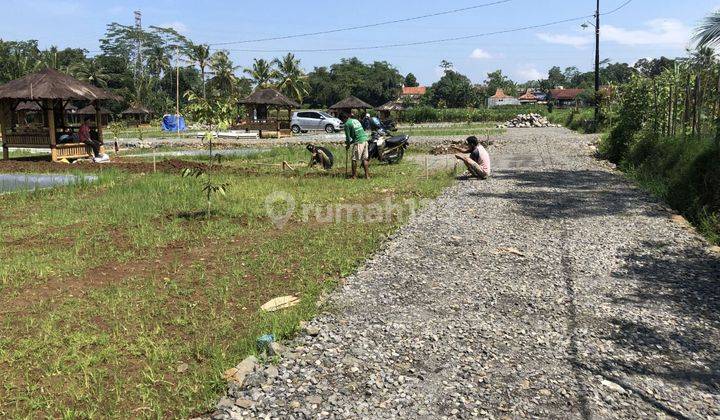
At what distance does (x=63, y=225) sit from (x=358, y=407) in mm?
6306

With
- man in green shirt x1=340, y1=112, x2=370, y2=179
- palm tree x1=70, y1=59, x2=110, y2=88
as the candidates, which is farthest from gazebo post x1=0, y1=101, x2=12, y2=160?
palm tree x1=70, y1=59, x2=110, y2=88

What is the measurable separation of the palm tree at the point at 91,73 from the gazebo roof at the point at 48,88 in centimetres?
4722

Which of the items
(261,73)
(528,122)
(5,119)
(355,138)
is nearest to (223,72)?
(261,73)

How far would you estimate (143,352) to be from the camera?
3.81 meters

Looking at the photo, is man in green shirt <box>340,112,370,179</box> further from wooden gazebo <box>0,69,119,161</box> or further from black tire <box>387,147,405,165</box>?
wooden gazebo <box>0,69,119,161</box>

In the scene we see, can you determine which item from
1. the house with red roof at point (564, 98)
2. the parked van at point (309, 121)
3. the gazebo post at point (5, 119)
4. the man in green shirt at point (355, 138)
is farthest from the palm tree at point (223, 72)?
the house with red roof at point (564, 98)

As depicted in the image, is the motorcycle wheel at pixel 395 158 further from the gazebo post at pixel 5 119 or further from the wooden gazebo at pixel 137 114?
the wooden gazebo at pixel 137 114

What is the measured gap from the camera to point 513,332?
13.6 feet

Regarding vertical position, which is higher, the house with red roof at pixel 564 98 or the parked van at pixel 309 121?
the house with red roof at pixel 564 98

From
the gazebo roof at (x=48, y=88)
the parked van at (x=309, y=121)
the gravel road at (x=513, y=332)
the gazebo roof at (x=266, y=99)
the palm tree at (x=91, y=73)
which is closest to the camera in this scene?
the gravel road at (x=513, y=332)

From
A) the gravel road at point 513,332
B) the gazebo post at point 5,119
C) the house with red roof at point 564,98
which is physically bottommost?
the gravel road at point 513,332

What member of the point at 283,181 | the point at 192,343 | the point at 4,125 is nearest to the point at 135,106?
the point at 4,125

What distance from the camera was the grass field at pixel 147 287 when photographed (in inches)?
132

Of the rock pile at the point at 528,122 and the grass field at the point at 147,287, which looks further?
the rock pile at the point at 528,122
